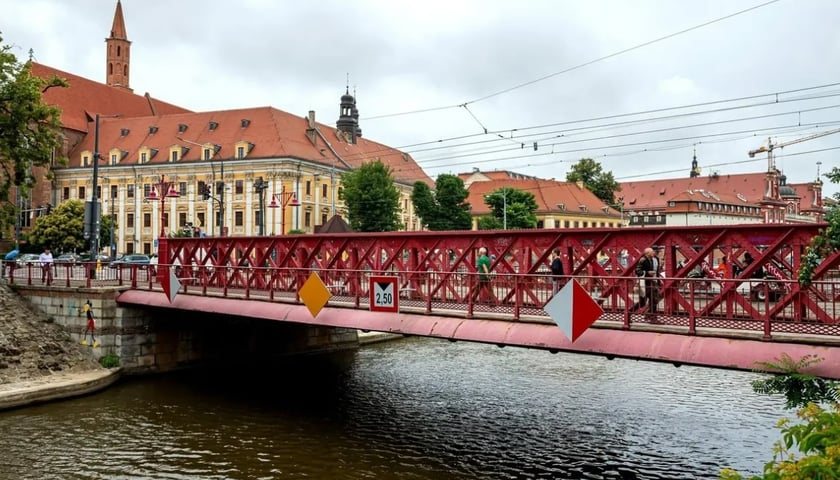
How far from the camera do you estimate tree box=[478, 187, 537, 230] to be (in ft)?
234

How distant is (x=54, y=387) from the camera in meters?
19.6

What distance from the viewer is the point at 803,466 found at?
4.66m

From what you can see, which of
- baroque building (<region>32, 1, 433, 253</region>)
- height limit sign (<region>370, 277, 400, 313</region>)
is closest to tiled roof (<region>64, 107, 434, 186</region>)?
baroque building (<region>32, 1, 433, 253</region>)

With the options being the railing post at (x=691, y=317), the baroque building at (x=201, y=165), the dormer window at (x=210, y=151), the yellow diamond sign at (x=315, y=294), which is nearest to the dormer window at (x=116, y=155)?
the baroque building at (x=201, y=165)

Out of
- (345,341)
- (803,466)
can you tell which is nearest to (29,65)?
(345,341)

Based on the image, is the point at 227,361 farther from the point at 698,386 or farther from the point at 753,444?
the point at 753,444

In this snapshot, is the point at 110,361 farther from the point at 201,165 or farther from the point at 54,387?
the point at 201,165

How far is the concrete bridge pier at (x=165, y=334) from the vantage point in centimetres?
2344

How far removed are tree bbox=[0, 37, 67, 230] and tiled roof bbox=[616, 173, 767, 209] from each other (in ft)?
292

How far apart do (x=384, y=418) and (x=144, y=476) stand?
20.7ft

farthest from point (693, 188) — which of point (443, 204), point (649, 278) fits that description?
point (649, 278)

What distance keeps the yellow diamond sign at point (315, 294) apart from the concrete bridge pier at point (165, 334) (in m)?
9.21

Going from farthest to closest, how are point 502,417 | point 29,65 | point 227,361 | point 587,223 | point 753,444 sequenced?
1. point 587,223
2. point 29,65
3. point 227,361
4. point 502,417
5. point 753,444

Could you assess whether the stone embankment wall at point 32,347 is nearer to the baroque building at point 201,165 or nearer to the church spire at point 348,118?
the baroque building at point 201,165
